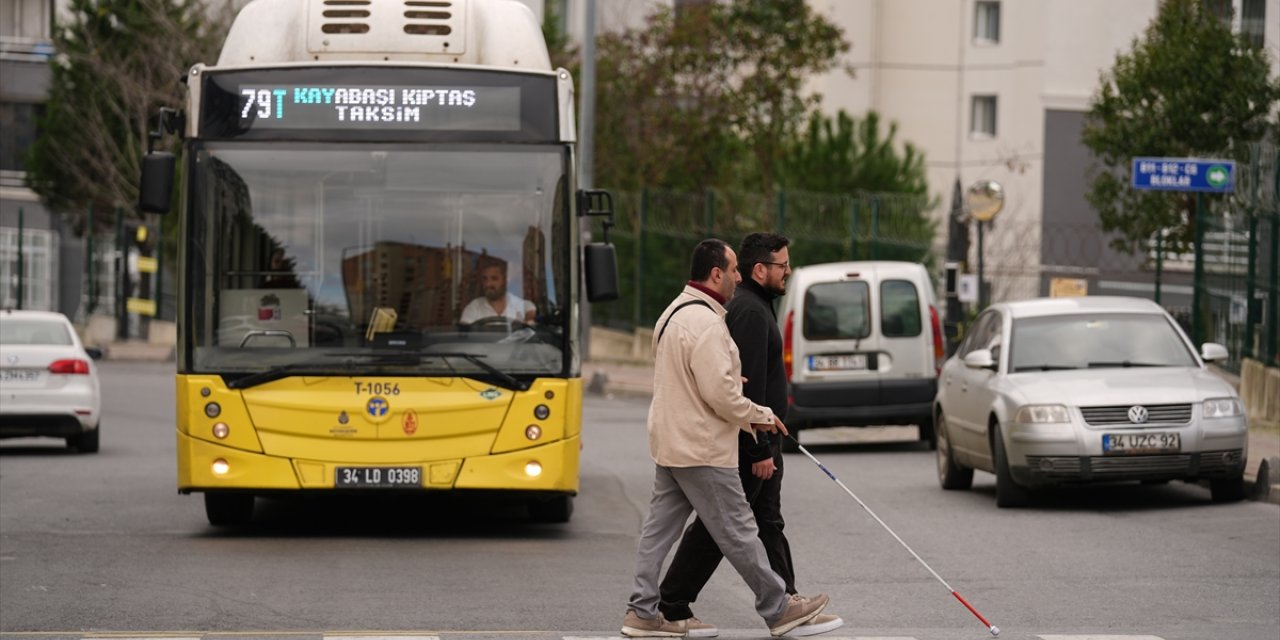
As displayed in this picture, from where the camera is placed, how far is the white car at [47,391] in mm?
21219

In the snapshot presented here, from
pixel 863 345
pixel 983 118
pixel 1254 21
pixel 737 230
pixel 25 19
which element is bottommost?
pixel 863 345

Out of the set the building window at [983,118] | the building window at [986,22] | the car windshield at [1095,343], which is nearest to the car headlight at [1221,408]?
the car windshield at [1095,343]

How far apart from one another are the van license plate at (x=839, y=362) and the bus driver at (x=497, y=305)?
9.20 m

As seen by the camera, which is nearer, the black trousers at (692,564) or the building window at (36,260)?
the black trousers at (692,564)

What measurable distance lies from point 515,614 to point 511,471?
320cm

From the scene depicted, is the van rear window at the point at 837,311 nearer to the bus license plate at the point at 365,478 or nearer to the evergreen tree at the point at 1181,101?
the evergreen tree at the point at 1181,101

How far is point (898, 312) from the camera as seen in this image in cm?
2227

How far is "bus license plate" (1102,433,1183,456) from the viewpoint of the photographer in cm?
1473

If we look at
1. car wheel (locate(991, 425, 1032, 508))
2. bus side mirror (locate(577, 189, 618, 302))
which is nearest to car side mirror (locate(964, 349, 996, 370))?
car wheel (locate(991, 425, 1032, 508))

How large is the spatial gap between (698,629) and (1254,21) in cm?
2356

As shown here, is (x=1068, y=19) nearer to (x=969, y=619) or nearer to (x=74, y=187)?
(x=74, y=187)

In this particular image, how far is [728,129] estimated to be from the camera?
42469 millimetres

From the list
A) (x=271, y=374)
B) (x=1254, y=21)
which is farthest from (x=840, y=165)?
(x=271, y=374)

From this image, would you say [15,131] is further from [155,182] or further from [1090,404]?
[1090,404]
